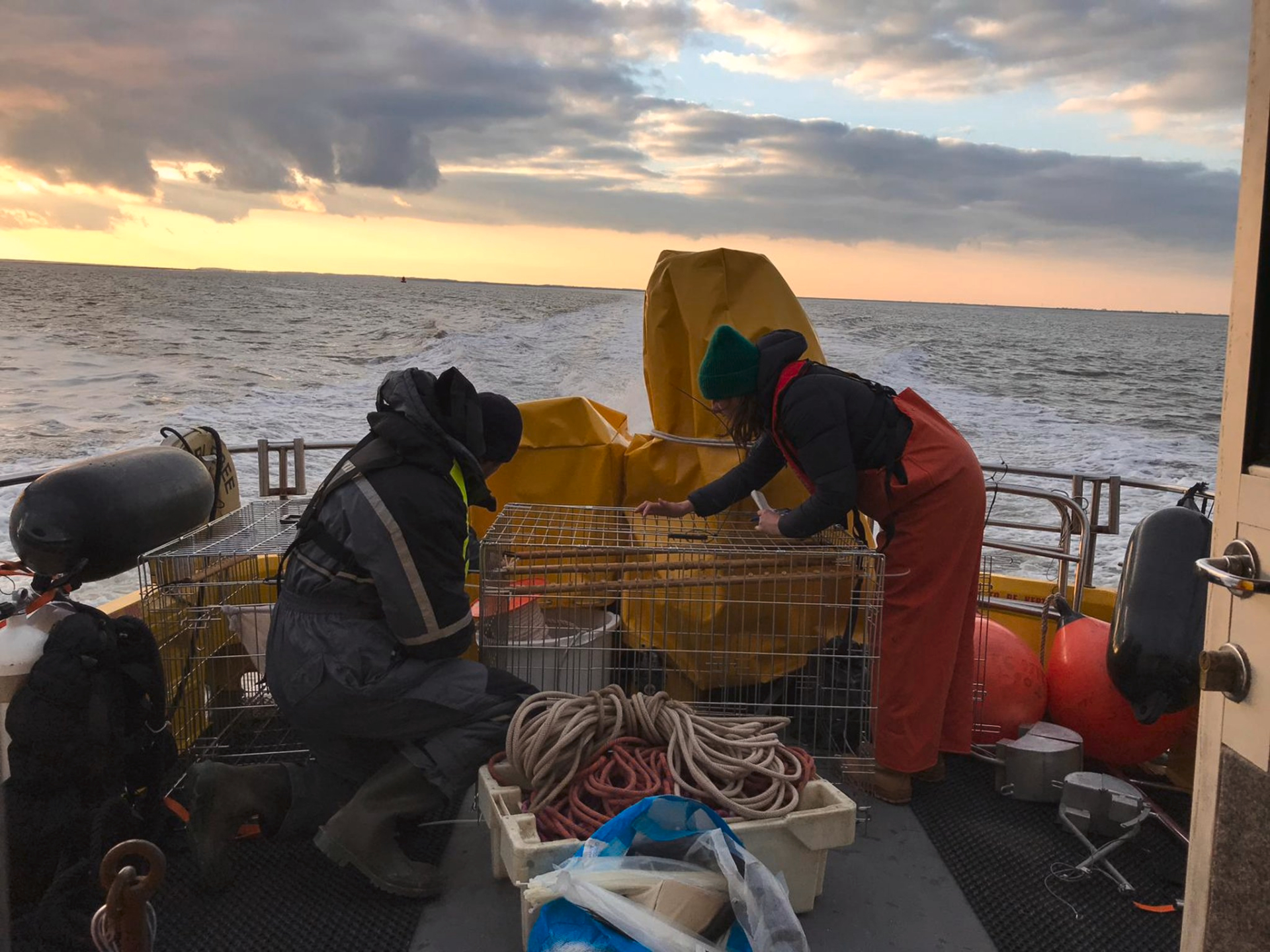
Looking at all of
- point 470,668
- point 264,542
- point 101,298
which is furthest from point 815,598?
point 101,298

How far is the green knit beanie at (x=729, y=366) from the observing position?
311 cm

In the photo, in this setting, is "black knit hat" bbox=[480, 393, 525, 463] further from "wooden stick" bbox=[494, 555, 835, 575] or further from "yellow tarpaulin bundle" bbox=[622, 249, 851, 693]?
"yellow tarpaulin bundle" bbox=[622, 249, 851, 693]

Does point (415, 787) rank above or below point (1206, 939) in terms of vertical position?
below

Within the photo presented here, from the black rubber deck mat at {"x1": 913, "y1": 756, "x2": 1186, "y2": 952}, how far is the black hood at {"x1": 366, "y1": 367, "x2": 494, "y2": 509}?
6.60ft

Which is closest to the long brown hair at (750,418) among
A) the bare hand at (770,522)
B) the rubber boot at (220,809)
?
the bare hand at (770,522)

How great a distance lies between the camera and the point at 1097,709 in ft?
11.5

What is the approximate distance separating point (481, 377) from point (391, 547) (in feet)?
60.3

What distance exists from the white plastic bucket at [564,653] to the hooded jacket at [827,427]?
855 millimetres

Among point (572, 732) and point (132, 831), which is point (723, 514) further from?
point (132, 831)

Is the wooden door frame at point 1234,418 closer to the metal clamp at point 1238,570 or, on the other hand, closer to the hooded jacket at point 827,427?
the metal clamp at point 1238,570

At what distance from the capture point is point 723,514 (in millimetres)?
3820

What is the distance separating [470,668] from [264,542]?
3.69 feet

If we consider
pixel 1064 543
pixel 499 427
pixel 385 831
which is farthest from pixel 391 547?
pixel 1064 543

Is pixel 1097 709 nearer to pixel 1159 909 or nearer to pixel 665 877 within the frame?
pixel 1159 909
